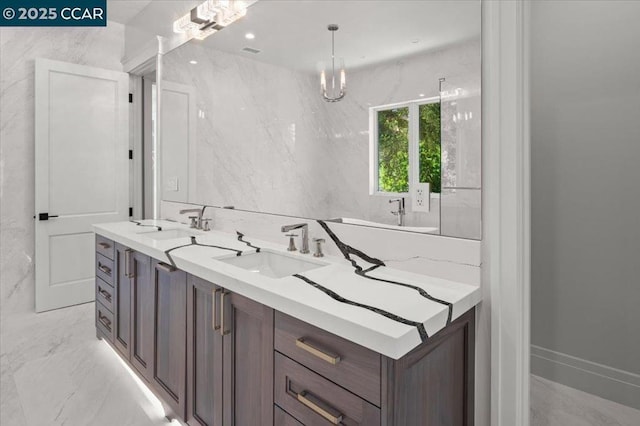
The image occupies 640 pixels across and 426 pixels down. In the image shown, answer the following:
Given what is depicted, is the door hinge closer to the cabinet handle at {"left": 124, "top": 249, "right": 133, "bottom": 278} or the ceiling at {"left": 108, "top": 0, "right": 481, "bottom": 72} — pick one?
the cabinet handle at {"left": 124, "top": 249, "right": 133, "bottom": 278}

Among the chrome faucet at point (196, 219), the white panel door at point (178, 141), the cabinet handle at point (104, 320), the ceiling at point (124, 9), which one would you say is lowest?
the cabinet handle at point (104, 320)

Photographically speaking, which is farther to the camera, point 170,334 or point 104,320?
point 104,320

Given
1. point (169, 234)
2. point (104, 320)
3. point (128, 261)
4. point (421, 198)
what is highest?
point (421, 198)

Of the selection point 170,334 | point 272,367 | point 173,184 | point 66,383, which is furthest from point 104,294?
point 272,367

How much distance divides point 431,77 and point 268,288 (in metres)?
0.96

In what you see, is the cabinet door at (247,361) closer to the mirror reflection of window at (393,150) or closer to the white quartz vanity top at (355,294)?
the white quartz vanity top at (355,294)

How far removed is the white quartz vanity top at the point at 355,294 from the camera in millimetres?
952

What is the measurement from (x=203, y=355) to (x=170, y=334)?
317 mm

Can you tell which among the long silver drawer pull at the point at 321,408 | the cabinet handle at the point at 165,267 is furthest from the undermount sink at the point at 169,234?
the long silver drawer pull at the point at 321,408

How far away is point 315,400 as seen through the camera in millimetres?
1092

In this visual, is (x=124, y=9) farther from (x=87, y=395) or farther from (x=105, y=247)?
(x=87, y=395)

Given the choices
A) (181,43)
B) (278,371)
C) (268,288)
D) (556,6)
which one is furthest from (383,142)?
(181,43)

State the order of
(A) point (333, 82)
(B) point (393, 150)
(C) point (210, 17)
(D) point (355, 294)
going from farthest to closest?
(C) point (210, 17)
(A) point (333, 82)
(B) point (393, 150)
(D) point (355, 294)

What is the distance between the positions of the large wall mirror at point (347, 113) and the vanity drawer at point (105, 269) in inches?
28.2
